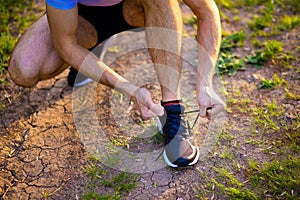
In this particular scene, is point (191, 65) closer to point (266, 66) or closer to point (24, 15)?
point (266, 66)

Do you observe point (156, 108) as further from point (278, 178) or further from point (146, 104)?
point (278, 178)

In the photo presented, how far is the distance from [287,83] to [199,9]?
3.21 ft

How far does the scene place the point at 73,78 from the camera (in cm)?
325

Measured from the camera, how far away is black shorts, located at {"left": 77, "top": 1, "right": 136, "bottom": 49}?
9.14 ft

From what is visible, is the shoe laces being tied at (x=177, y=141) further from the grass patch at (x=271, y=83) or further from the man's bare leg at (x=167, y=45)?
the grass patch at (x=271, y=83)

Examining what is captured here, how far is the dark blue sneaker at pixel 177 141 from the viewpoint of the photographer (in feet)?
8.57

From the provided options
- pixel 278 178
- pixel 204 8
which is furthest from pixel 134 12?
pixel 278 178

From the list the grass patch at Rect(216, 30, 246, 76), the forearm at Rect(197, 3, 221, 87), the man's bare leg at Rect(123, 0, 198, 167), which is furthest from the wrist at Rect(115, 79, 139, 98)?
the grass patch at Rect(216, 30, 246, 76)

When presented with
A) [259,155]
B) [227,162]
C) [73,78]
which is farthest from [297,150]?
[73,78]

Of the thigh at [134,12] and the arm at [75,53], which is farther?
the thigh at [134,12]

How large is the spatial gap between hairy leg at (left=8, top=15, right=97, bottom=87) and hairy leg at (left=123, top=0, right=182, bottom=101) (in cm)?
40

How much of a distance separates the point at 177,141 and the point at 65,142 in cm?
75

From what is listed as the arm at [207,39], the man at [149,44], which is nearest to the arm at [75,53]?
the man at [149,44]

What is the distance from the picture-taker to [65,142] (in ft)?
9.45
